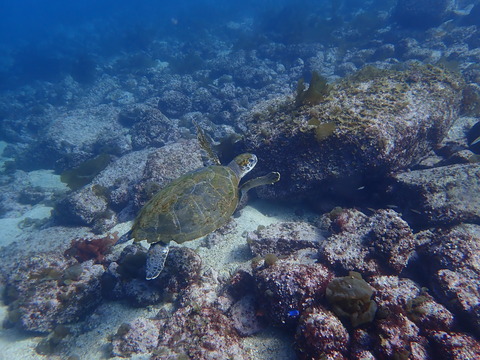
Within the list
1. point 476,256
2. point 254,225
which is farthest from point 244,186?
point 476,256

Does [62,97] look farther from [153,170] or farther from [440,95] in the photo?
[440,95]

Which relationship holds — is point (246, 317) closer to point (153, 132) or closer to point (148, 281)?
point (148, 281)

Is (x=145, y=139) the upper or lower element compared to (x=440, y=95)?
lower

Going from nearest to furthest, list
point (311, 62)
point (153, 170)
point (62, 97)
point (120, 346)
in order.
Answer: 1. point (120, 346)
2. point (153, 170)
3. point (311, 62)
4. point (62, 97)

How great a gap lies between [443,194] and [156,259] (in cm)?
604

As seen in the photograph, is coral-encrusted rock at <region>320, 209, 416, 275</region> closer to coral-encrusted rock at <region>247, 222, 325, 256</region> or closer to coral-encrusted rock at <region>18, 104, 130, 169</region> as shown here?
coral-encrusted rock at <region>247, 222, 325, 256</region>

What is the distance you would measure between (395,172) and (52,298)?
28.3ft

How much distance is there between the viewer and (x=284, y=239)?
543cm

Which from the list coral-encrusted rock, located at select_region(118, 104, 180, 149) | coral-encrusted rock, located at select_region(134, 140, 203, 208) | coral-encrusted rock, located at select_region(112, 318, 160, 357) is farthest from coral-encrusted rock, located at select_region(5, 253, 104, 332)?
coral-encrusted rock, located at select_region(118, 104, 180, 149)

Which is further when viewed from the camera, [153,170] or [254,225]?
[153,170]

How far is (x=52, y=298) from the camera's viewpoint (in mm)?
5438

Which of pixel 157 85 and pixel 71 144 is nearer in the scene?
pixel 71 144

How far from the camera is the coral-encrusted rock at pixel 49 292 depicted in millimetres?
5281

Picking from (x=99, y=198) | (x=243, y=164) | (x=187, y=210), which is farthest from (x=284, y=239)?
(x=99, y=198)
